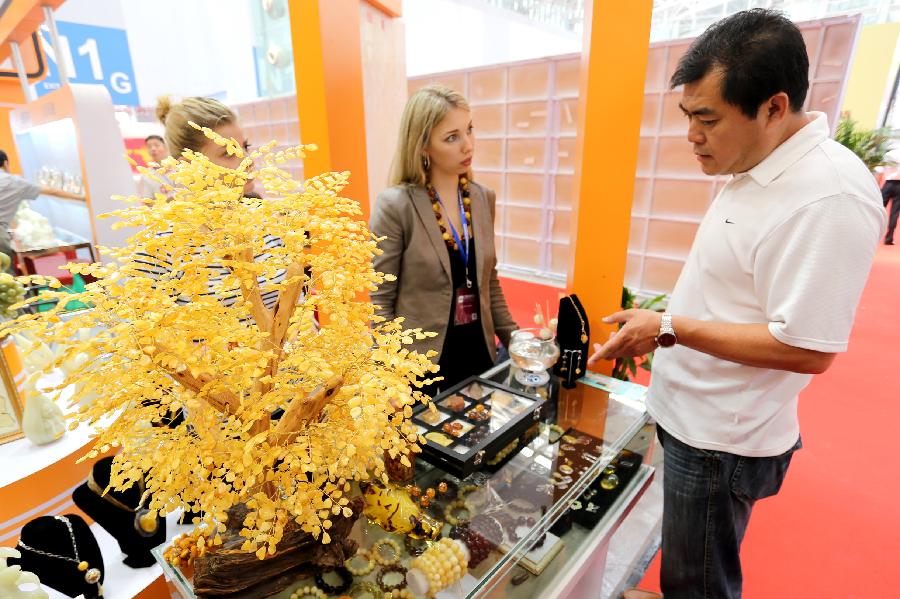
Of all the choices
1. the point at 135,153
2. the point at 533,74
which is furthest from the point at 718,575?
the point at 135,153

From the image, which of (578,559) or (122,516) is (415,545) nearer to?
(578,559)

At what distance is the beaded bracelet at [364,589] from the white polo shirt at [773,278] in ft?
2.89

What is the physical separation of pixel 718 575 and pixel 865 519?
1.52 metres

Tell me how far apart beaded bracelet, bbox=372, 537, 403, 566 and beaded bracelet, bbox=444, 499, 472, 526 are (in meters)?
0.16

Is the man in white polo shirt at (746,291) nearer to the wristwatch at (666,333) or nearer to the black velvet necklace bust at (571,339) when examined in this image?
the wristwatch at (666,333)

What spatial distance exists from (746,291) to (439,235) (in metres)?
1.00

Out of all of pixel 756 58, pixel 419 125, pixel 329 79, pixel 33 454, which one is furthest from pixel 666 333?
pixel 33 454

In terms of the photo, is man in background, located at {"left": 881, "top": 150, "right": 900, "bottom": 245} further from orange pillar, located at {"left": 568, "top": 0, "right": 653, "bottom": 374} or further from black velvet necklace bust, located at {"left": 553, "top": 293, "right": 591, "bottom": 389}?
black velvet necklace bust, located at {"left": 553, "top": 293, "right": 591, "bottom": 389}

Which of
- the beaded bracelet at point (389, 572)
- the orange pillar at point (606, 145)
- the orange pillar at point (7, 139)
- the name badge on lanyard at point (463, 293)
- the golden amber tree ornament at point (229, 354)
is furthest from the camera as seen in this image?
the orange pillar at point (7, 139)

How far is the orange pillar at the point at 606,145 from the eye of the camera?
1.74 meters

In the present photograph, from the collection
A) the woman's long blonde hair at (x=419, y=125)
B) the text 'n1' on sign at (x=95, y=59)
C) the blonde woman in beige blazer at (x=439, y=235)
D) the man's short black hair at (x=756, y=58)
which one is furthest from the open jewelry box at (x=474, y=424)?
the text 'n1' on sign at (x=95, y=59)

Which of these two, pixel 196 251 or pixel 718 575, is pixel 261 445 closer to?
pixel 196 251

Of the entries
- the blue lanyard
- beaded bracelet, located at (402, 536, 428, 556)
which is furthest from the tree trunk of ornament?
the blue lanyard

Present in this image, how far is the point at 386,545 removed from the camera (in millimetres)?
1129
